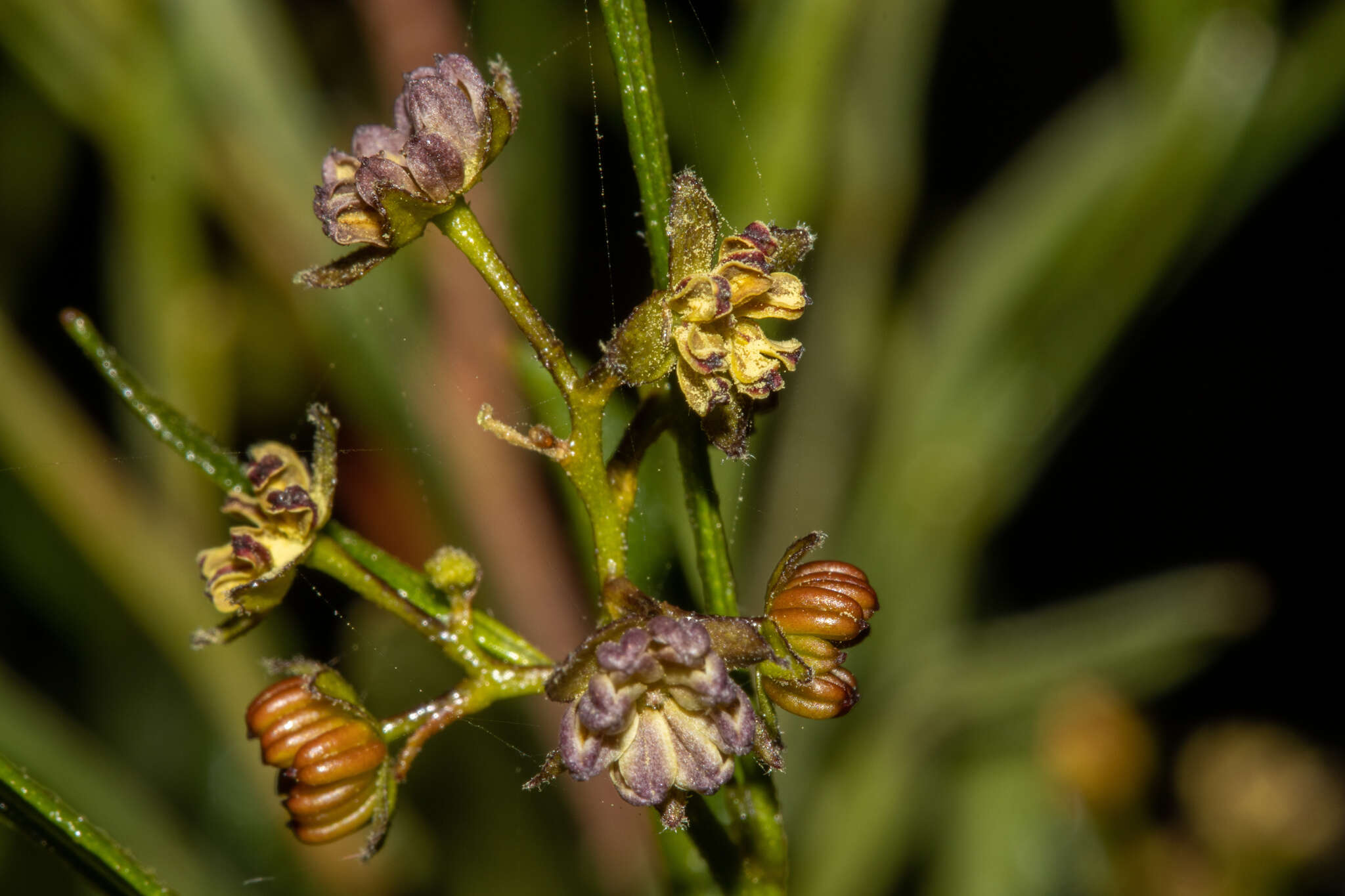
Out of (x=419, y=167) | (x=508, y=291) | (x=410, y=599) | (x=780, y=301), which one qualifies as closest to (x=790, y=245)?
(x=780, y=301)

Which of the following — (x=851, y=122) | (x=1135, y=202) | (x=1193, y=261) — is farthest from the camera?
(x=851, y=122)

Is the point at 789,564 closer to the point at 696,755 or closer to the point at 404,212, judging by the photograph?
the point at 696,755

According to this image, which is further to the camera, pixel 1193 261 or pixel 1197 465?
pixel 1197 465

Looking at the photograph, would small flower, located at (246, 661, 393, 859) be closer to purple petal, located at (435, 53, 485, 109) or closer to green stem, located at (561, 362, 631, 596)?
green stem, located at (561, 362, 631, 596)

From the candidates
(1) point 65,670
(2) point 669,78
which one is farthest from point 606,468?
(1) point 65,670

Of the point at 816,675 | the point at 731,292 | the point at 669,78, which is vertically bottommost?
the point at 816,675

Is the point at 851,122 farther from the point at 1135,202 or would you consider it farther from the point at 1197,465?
the point at 1197,465

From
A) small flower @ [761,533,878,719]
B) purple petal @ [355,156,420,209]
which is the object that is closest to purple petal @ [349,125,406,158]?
purple petal @ [355,156,420,209]

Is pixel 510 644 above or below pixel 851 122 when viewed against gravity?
below

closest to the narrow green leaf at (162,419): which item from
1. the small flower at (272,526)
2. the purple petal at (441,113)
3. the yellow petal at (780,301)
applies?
the small flower at (272,526)

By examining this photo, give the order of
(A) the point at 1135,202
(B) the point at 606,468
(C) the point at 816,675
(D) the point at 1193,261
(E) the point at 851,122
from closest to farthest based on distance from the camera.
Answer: (C) the point at 816,675, (B) the point at 606,468, (A) the point at 1135,202, (D) the point at 1193,261, (E) the point at 851,122
